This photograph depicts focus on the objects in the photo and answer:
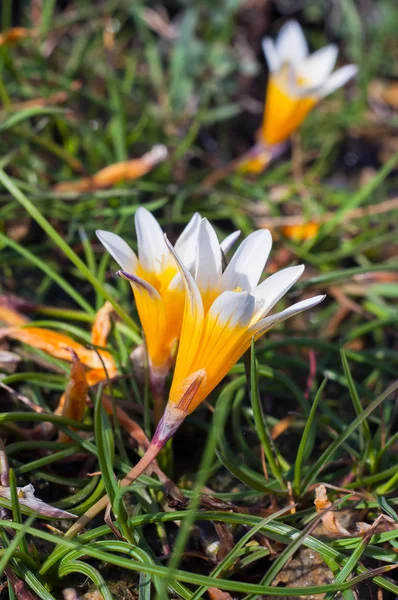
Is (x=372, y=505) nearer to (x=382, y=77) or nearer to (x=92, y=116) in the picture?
(x=92, y=116)

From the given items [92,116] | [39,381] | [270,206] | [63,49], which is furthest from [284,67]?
[39,381]

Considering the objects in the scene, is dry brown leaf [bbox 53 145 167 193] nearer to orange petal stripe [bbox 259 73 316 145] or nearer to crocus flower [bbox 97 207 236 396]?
orange petal stripe [bbox 259 73 316 145]

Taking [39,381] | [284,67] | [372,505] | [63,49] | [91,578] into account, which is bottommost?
[372,505]

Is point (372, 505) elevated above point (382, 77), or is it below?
below

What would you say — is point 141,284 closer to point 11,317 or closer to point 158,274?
point 158,274

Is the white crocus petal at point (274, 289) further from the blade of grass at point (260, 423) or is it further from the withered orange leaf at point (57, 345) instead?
the withered orange leaf at point (57, 345)

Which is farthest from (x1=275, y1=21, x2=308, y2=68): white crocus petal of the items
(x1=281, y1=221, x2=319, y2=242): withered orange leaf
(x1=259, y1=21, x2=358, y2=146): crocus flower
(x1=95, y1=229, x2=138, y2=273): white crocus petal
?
(x1=95, y1=229, x2=138, y2=273): white crocus petal
